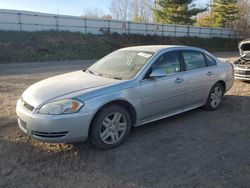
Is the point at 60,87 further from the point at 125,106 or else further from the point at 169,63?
the point at 169,63

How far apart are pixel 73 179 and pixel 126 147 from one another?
1.09m

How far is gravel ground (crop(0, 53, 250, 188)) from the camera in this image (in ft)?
10.5

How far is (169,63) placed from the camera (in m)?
4.85

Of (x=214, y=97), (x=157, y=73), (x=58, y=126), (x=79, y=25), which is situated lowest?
(x=214, y=97)

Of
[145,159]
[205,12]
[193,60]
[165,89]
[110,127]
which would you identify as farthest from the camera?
[205,12]

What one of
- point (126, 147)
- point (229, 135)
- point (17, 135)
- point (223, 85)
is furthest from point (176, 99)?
point (17, 135)

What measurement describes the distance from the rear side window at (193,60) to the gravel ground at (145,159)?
1102 millimetres

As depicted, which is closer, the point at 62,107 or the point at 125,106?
the point at 62,107

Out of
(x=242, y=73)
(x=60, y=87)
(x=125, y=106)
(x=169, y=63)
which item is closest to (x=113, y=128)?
(x=125, y=106)

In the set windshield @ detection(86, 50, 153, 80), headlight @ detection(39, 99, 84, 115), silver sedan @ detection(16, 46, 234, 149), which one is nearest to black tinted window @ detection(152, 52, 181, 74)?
silver sedan @ detection(16, 46, 234, 149)

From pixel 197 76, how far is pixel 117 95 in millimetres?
2047

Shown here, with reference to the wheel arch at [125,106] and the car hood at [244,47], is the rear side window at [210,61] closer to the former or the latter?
the wheel arch at [125,106]

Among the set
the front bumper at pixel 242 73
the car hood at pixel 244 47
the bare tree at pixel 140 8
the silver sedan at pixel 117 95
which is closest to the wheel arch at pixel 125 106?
the silver sedan at pixel 117 95

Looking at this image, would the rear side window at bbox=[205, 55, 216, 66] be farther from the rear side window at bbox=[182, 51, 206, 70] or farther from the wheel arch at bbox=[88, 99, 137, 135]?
the wheel arch at bbox=[88, 99, 137, 135]
